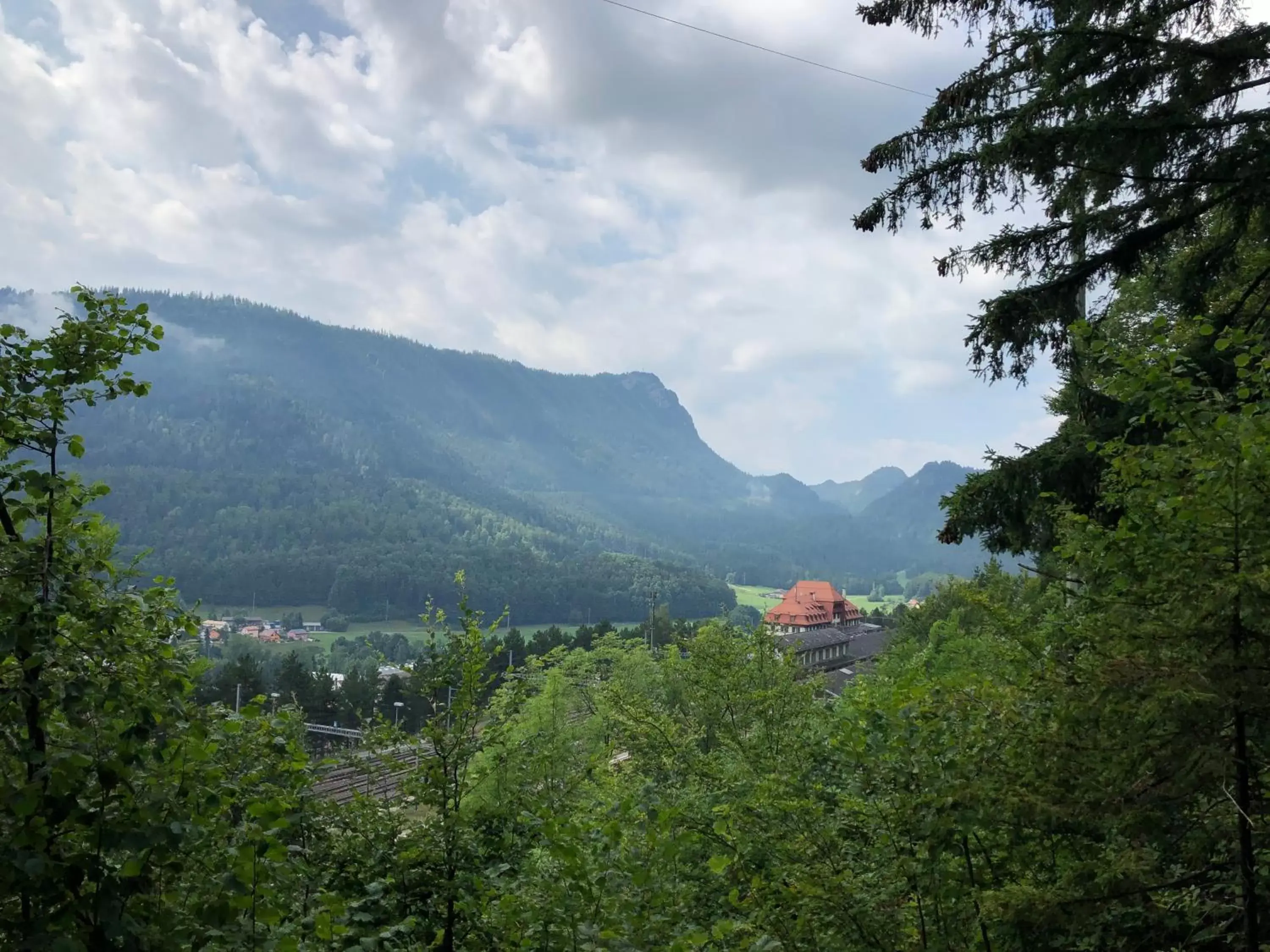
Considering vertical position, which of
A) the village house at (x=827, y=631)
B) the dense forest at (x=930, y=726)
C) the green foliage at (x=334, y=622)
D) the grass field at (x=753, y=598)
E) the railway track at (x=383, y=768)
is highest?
the dense forest at (x=930, y=726)

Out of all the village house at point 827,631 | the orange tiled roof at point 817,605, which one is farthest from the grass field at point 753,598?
the orange tiled roof at point 817,605

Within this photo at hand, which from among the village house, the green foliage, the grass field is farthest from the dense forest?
the grass field

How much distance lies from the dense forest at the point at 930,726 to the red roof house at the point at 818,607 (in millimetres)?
78095

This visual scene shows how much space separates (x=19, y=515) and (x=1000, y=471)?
5928 mm

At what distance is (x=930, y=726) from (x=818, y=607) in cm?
9466

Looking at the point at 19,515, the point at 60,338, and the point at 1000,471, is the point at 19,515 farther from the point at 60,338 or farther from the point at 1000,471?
the point at 1000,471

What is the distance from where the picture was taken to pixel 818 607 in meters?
93.9

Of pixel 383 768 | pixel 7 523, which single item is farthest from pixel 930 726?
pixel 383 768

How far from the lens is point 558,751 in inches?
661

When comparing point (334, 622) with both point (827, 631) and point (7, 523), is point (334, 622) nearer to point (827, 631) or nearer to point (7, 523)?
point (827, 631)

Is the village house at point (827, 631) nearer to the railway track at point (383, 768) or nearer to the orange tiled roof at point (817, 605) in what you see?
the orange tiled roof at point (817, 605)

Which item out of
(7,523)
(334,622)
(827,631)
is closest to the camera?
(7,523)

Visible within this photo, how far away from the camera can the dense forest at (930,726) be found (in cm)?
200

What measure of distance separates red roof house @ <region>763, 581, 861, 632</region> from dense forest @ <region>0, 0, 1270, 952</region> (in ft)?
256
